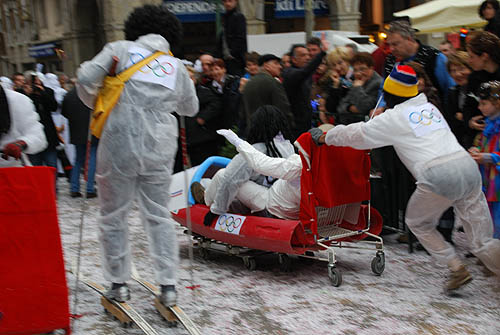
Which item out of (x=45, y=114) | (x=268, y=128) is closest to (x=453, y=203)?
(x=268, y=128)

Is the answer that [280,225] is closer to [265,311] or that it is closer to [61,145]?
[265,311]

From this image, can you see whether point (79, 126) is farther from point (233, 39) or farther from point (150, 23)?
point (150, 23)

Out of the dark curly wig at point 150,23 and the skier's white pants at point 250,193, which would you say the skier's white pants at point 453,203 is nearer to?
the skier's white pants at point 250,193

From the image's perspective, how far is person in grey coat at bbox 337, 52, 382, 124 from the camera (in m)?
7.34

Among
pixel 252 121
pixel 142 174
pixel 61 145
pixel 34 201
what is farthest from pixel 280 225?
pixel 61 145

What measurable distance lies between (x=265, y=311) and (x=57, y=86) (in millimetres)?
8891

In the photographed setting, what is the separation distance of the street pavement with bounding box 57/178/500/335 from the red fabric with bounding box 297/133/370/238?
618 millimetres

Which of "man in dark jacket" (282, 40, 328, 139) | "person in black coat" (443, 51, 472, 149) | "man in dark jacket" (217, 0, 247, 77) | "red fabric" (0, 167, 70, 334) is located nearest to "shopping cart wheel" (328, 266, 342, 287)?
"person in black coat" (443, 51, 472, 149)

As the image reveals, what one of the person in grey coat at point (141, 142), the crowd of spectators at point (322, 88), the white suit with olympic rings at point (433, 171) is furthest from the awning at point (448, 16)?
the person in grey coat at point (141, 142)

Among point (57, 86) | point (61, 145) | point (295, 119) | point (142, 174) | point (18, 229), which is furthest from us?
point (57, 86)

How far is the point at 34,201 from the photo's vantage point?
171 inches

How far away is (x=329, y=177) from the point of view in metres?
5.93

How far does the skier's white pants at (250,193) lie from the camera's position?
624cm

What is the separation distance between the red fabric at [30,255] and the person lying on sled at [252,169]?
210cm
